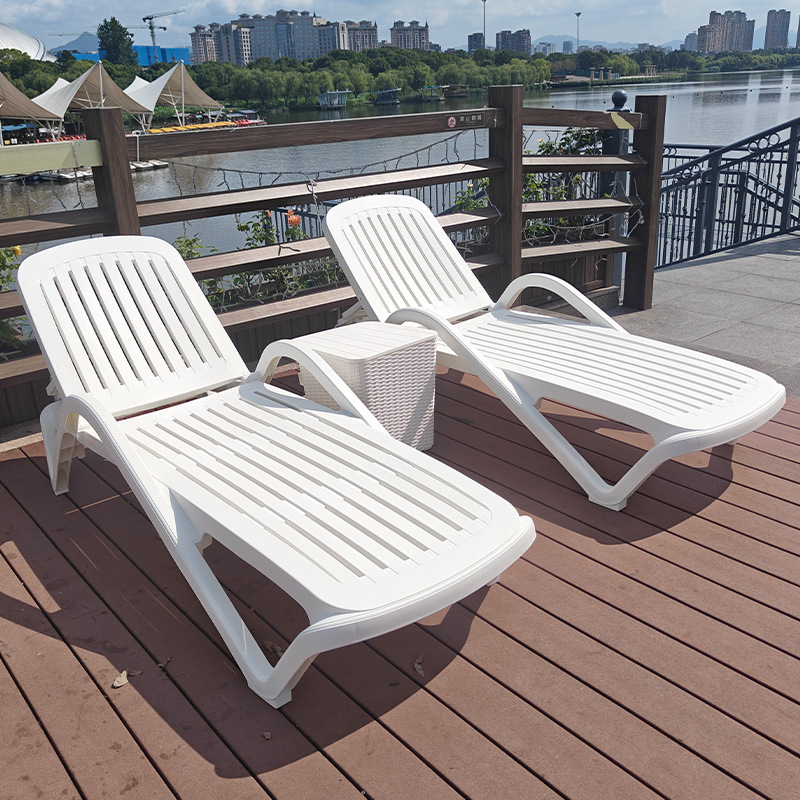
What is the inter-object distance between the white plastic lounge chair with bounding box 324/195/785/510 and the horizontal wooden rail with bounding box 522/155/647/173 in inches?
45.0

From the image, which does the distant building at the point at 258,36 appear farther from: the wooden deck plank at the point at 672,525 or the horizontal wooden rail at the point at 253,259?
the wooden deck plank at the point at 672,525

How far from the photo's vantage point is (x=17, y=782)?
1.62 meters

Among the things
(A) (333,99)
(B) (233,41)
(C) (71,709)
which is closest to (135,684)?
(C) (71,709)

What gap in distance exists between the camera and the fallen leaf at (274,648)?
6.54 ft

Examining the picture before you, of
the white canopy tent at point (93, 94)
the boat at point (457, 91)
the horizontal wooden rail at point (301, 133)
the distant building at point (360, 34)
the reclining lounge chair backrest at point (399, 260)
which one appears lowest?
the reclining lounge chair backrest at point (399, 260)

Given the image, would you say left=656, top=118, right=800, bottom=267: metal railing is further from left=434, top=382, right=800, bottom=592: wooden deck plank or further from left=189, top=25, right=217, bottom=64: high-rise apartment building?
left=189, top=25, right=217, bottom=64: high-rise apartment building

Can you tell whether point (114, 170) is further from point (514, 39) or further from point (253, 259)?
point (514, 39)

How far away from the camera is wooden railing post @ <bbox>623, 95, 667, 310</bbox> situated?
4.72 metres

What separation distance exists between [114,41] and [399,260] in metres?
106

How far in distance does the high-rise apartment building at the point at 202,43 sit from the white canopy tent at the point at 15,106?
144 meters

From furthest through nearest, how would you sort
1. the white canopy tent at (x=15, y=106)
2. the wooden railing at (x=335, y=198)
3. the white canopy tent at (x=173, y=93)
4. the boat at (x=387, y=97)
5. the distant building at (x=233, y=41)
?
the distant building at (x=233, y=41), the white canopy tent at (x=173, y=93), the white canopy tent at (x=15, y=106), the boat at (x=387, y=97), the wooden railing at (x=335, y=198)

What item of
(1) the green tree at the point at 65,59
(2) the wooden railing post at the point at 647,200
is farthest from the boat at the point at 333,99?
(1) the green tree at the point at 65,59

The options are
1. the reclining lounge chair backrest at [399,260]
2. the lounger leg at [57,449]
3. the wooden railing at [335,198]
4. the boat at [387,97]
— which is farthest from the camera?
the boat at [387,97]

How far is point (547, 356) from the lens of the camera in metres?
3.09
